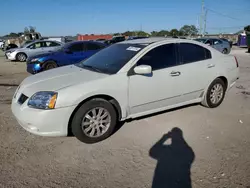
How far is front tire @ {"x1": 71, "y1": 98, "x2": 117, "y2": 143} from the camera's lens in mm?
3084

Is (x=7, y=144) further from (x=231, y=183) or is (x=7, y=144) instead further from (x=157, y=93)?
(x=231, y=183)

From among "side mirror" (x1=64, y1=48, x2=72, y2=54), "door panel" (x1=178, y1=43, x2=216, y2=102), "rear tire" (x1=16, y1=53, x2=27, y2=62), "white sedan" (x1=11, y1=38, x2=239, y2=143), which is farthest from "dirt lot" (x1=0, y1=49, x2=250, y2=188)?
"rear tire" (x1=16, y1=53, x2=27, y2=62)

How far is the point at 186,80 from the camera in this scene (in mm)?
3945

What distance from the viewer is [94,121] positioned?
321cm

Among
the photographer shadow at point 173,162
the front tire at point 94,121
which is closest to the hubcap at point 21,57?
the front tire at point 94,121

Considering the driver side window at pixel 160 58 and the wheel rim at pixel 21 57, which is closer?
the driver side window at pixel 160 58

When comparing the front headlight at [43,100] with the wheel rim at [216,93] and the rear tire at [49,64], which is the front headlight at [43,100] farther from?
the rear tire at [49,64]

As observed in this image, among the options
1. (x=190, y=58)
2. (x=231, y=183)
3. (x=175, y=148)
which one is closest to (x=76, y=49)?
(x=190, y=58)

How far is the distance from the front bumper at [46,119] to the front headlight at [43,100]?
64 millimetres

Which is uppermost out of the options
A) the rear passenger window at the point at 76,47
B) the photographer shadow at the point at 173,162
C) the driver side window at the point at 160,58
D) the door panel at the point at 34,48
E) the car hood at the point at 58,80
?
the door panel at the point at 34,48

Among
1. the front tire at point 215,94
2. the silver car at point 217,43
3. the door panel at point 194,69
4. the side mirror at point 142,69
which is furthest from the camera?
the silver car at point 217,43

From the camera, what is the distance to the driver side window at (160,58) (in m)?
3.59

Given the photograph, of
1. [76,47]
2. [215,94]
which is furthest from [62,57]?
[215,94]

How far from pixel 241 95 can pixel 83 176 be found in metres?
4.95
